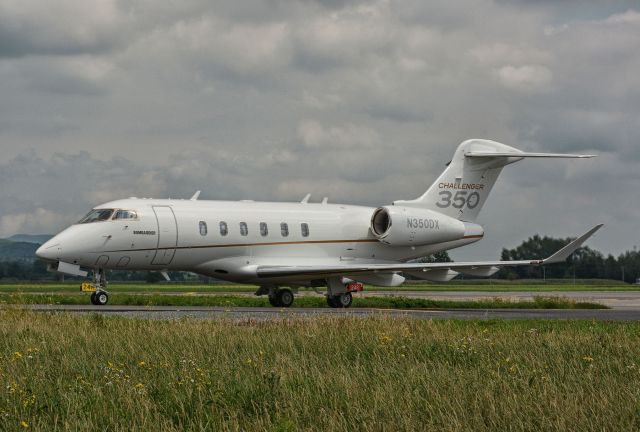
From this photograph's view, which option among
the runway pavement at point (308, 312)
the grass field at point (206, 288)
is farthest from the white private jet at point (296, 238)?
the grass field at point (206, 288)

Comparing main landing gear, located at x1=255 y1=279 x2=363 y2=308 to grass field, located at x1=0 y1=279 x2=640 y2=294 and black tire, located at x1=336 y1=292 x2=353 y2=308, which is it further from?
grass field, located at x1=0 y1=279 x2=640 y2=294

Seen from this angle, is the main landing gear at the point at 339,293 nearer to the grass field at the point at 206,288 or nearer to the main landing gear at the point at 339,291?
the main landing gear at the point at 339,291

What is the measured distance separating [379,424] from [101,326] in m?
10.4

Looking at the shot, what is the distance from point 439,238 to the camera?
36656mm

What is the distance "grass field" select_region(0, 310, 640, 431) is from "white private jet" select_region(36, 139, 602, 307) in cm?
1339

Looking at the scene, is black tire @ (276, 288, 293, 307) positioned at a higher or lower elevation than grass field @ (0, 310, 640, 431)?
higher

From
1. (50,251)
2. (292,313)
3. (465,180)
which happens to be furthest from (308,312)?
(465,180)

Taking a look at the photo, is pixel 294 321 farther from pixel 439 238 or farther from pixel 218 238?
pixel 439 238

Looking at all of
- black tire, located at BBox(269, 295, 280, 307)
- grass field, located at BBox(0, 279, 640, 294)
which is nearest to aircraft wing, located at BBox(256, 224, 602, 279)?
black tire, located at BBox(269, 295, 280, 307)

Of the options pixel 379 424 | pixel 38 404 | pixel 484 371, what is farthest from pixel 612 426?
pixel 38 404

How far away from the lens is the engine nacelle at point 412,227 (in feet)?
116

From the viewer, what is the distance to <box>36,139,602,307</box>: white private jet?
98.8 ft

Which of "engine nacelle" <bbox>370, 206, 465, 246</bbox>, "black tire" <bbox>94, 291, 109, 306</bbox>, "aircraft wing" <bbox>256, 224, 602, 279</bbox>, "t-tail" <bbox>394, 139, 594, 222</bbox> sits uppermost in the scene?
"t-tail" <bbox>394, 139, 594, 222</bbox>

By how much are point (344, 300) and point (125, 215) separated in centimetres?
826
